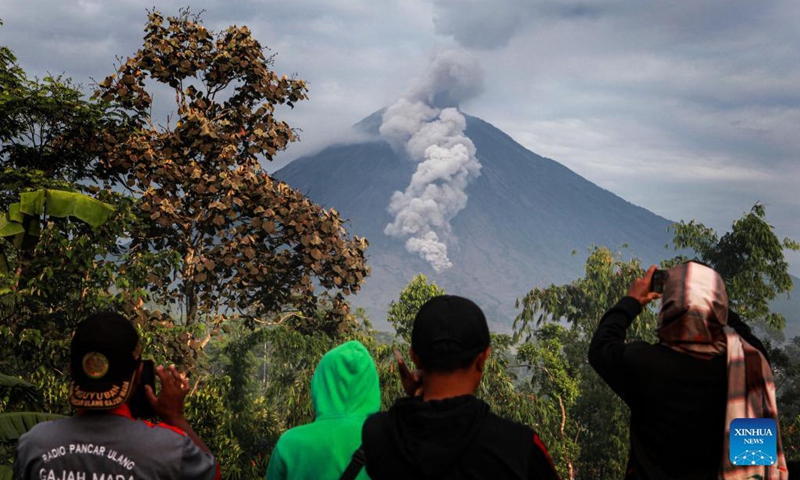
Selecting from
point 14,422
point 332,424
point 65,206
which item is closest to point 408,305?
point 65,206

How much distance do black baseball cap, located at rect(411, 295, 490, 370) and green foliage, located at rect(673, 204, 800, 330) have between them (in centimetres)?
2734

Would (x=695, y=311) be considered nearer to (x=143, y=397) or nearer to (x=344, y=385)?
(x=344, y=385)

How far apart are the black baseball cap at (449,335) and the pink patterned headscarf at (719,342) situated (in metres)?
0.85

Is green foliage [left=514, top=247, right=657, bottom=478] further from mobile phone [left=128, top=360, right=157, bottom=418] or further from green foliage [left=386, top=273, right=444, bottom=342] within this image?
mobile phone [left=128, top=360, right=157, bottom=418]

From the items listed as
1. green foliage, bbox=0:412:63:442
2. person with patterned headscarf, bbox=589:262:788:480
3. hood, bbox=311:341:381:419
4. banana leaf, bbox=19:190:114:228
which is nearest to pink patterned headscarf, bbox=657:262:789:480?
person with patterned headscarf, bbox=589:262:788:480

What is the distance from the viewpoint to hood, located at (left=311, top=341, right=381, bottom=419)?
8.98 ft

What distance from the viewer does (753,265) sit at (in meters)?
28.4

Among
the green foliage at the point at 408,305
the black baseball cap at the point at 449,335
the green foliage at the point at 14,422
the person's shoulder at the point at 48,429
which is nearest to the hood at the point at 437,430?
the black baseball cap at the point at 449,335

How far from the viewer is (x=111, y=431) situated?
2.45 m

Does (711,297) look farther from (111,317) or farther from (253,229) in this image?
(253,229)

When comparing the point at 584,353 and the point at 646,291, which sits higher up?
the point at 584,353

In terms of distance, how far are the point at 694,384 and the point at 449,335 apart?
3.44 ft

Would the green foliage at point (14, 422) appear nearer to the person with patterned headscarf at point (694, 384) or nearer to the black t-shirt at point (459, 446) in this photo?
the black t-shirt at point (459, 446)

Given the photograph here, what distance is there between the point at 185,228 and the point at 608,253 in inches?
867
